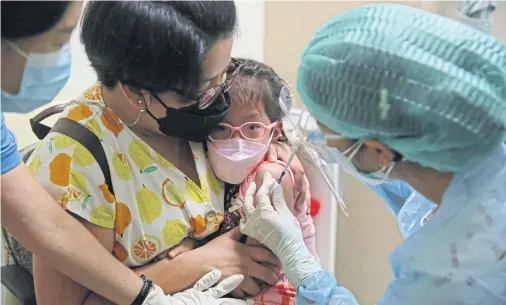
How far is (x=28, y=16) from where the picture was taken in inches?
43.3

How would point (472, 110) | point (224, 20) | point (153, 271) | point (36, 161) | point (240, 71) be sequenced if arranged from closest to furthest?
point (472, 110) → point (224, 20) → point (36, 161) → point (153, 271) → point (240, 71)

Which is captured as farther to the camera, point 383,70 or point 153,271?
point 153,271

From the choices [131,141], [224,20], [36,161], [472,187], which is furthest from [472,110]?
[36,161]

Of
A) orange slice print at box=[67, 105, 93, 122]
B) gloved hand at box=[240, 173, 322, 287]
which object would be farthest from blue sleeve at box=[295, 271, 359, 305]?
orange slice print at box=[67, 105, 93, 122]

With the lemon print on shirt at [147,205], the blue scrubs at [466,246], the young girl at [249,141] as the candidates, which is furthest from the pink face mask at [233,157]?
the blue scrubs at [466,246]

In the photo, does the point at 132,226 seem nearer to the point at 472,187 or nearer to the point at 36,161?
the point at 36,161

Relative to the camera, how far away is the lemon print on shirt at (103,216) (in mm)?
1514

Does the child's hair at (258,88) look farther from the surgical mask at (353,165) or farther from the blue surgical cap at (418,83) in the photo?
the blue surgical cap at (418,83)

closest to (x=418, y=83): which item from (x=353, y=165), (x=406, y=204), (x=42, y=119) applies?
(x=353, y=165)

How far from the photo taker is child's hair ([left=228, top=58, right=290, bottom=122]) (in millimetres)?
1726

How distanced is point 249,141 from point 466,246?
2.34 feet

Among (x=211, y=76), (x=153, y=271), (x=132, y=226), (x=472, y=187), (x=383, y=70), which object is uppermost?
(x=383, y=70)

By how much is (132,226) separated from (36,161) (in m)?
0.30

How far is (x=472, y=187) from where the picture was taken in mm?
1270
